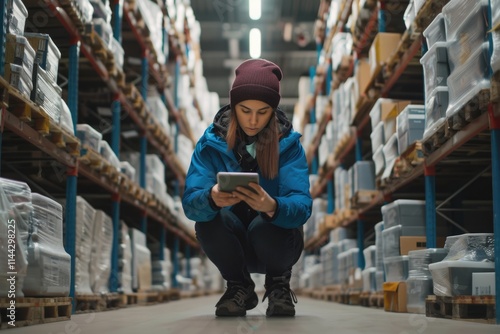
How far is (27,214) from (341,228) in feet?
22.0

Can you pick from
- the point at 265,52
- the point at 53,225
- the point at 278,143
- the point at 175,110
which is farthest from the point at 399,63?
the point at 265,52

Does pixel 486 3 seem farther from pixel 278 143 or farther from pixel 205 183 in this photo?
pixel 205 183

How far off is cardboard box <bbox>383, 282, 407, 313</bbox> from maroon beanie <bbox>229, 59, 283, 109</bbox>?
8.62ft

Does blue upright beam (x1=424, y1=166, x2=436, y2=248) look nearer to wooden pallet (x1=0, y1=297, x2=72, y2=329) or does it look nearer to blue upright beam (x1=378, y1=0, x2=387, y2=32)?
blue upright beam (x1=378, y1=0, x2=387, y2=32)

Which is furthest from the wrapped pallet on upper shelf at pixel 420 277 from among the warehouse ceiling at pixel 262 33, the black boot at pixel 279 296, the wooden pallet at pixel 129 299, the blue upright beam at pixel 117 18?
the warehouse ceiling at pixel 262 33

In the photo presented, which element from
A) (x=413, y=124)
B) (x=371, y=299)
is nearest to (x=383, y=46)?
(x=413, y=124)

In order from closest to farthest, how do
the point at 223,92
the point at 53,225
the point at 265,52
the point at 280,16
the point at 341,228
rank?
the point at 53,225, the point at 341,228, the point at 280,16, the point at 265,52, the point at 223,92

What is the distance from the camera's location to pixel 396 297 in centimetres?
567

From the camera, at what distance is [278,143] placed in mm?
3689

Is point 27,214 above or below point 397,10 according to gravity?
below

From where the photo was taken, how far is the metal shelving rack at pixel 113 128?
4.74 meters

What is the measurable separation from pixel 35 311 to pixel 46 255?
0.40 metres

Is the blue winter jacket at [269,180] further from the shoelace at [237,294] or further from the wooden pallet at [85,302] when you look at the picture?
the wooden pallet at [85,302]

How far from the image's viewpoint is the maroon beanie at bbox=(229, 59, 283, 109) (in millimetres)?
3541
